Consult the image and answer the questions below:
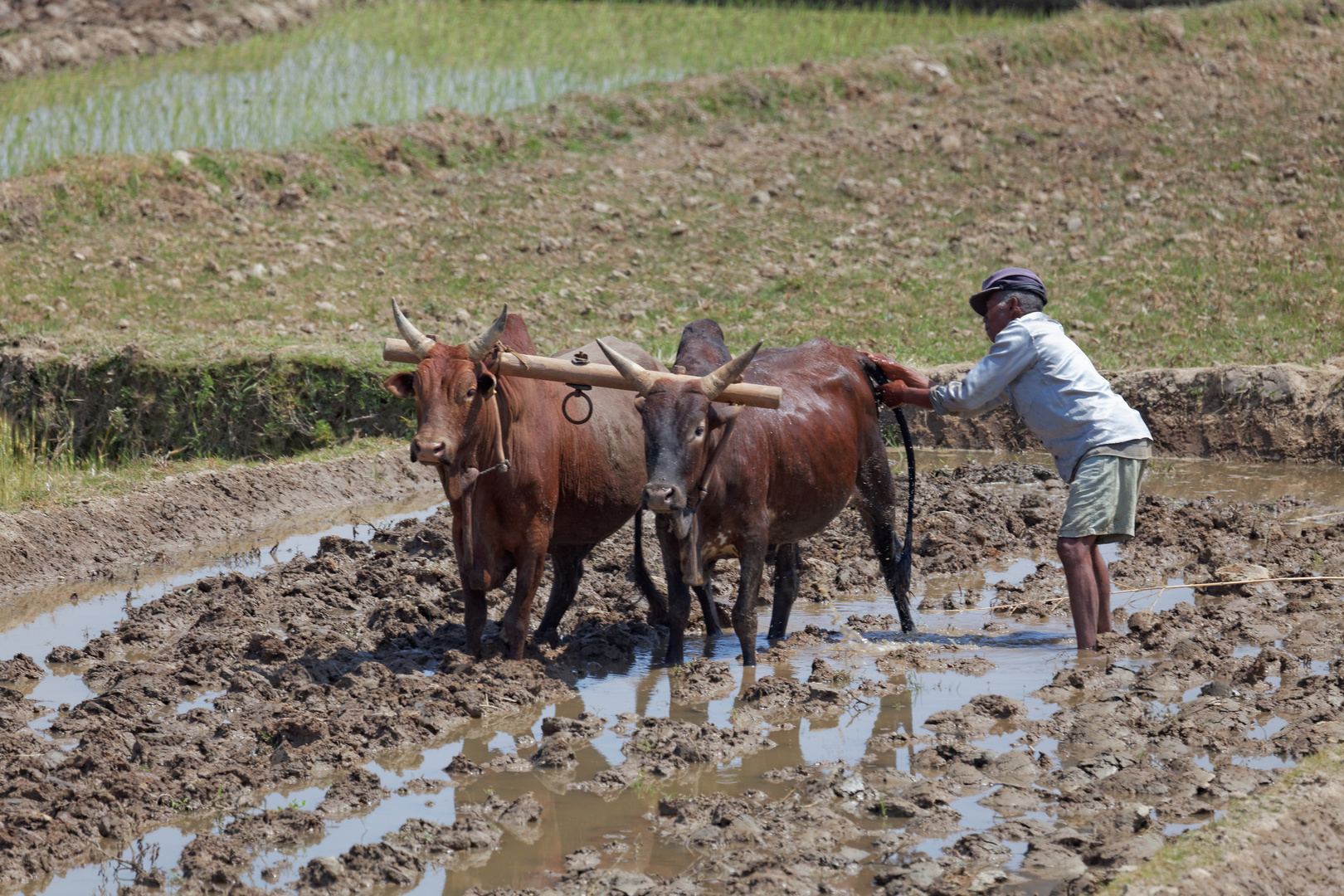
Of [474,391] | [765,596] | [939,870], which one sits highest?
[474,391]

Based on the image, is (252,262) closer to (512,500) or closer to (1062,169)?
(512,500)

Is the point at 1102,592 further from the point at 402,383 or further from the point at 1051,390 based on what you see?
the point at 402,383

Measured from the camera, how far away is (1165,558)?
873 centimetres

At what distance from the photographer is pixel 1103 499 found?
6.88 meters

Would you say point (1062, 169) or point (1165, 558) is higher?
point (1062, 169)

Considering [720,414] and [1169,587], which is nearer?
[720,414]

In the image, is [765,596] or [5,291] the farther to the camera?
[5,291]

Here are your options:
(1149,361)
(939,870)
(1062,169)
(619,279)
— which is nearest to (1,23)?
(619,279)

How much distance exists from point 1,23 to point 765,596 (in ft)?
51.7

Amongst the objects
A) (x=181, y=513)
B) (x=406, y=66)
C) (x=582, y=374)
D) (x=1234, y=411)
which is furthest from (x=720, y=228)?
(x=582, y=374)

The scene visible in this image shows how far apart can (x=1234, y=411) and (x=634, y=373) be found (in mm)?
6461

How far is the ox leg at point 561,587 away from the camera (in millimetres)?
7547

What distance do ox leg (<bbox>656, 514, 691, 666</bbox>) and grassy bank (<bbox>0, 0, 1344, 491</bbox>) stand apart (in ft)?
15.8

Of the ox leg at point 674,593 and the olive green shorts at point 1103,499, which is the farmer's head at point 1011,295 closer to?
the olive green shorts at point 1103,499
